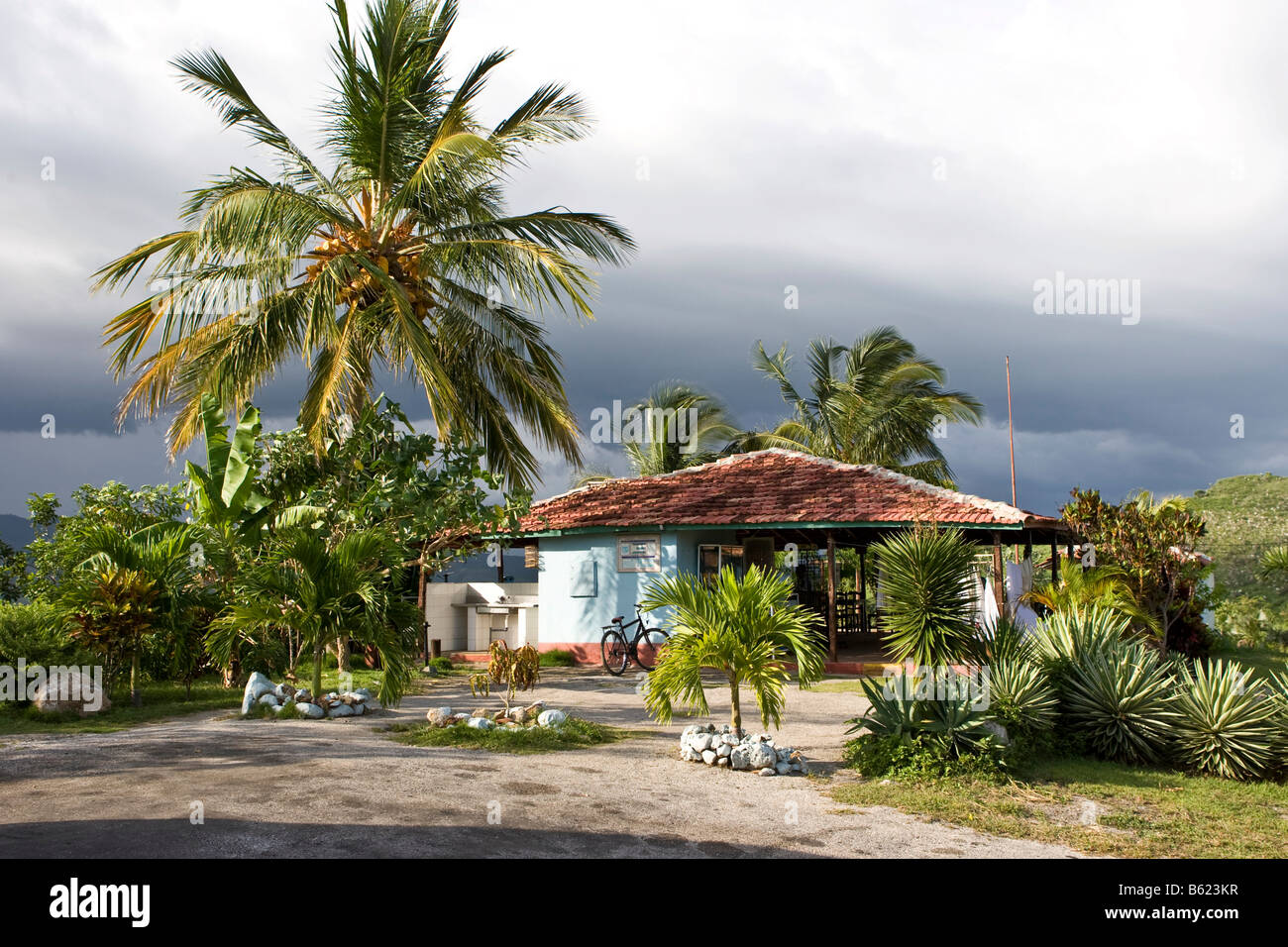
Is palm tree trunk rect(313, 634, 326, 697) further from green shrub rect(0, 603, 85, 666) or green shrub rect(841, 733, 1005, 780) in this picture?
green shrub rect(841, 733, 1005, 780)

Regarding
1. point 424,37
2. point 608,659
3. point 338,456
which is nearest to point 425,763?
point 338,456

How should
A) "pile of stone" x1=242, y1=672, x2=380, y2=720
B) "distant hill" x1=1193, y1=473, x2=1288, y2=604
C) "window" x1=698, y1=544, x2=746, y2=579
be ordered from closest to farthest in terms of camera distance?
1. "pile of stone" x1=242, y1=672, x2=380, y2=720
2. "window" x1=698, y1=544, x2=746, y2=579
3. "distant hill" x1=1193, y1=473, x2=1288, y2=604

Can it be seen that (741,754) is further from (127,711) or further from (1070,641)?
(127,711)

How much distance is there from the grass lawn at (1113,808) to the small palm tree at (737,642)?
1.14 meters

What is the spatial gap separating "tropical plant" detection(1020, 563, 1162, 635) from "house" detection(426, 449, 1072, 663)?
1.28m

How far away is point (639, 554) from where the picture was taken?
1877cm

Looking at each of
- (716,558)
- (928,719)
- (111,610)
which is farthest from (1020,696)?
(716,558)

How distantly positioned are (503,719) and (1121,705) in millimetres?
6253

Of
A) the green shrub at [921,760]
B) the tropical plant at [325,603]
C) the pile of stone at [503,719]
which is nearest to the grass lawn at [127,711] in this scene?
the tropical plant at [325,603]

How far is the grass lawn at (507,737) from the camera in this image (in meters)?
9.04

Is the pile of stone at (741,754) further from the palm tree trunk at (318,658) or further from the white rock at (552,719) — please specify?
the palm tree trunk at (318,658)

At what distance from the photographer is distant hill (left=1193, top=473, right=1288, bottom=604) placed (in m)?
37.2

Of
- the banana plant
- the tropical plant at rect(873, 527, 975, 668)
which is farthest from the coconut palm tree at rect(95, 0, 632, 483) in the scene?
the tropical plant at rect(873, 527, 975, 668)
